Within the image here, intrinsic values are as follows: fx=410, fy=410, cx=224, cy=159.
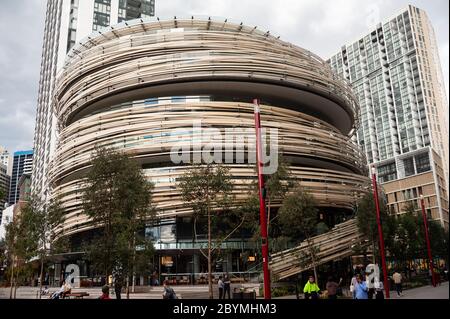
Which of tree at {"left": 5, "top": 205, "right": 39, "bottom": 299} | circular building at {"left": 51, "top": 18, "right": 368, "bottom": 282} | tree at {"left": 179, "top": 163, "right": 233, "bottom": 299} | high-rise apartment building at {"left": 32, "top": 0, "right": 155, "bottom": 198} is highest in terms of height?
high-rise apartment building at {"left": 32, "top": 0, "right": 155, "bottom": 198}

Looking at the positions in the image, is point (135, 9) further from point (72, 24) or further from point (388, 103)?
point (388, 103)

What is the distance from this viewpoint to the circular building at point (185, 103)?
3688cm

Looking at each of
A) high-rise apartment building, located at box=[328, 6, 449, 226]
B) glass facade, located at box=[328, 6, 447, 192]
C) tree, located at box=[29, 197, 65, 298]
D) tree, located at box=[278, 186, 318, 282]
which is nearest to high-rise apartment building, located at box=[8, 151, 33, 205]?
tree, located at box=[29, 197, 65, 298]

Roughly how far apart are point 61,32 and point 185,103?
2006 inches

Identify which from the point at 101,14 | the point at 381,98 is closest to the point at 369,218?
the point at 381,98

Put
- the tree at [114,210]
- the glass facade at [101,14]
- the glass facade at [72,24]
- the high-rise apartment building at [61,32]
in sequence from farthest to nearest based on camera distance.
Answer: the glass facade at [101,14] → the glass facade at [72,24] → the high-rise apartment building at [61,32] → the tree at [114,210]

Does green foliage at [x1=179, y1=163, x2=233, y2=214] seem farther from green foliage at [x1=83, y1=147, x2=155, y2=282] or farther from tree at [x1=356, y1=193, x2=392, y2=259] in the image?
tree at [x1=356, y1=193, x2=392, y2=259]

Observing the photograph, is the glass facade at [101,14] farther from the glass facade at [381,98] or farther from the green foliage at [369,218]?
the green foliage at [369,218]

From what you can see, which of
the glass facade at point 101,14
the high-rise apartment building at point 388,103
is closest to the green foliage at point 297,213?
the high-rise apartment building at point 388,103

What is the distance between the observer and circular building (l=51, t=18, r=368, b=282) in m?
36.9

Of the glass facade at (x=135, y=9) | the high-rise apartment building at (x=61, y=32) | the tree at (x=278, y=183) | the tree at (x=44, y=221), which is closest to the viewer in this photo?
the tree at (x=278, y=183)

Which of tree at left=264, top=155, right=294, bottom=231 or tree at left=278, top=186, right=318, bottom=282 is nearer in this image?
tree at left=264, top=155, right=294, bottom=231

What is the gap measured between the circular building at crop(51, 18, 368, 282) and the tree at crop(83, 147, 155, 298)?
14513mm

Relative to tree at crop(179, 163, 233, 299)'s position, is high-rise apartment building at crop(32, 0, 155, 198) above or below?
above
